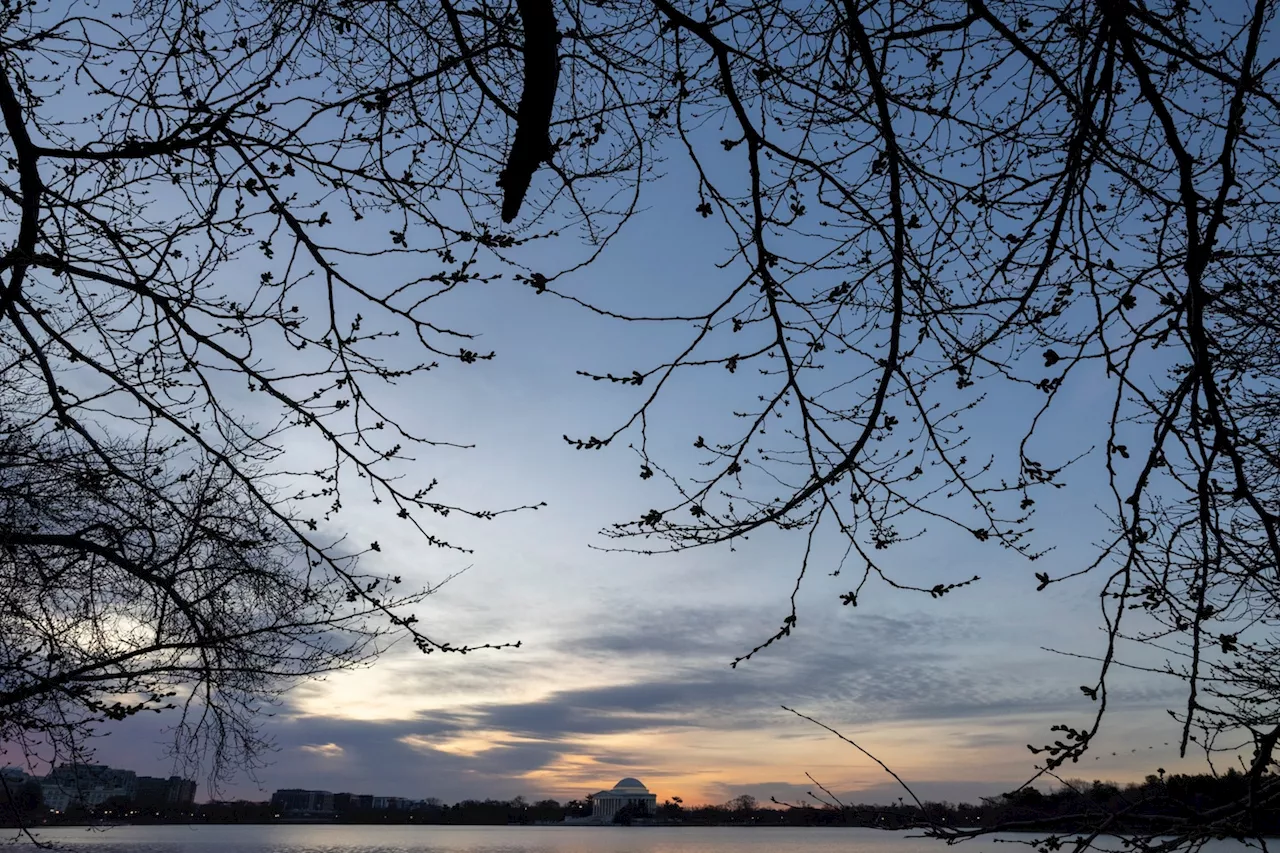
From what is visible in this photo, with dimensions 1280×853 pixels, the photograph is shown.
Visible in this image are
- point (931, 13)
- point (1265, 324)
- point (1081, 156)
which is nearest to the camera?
point (1265, 324)

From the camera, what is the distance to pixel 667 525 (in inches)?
134

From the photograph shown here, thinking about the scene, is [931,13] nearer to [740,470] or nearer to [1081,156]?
[1081,156]

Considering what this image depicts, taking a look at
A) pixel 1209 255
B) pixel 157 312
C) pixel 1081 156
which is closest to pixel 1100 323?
pixel 1209 255

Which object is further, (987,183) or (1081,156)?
(987,183)

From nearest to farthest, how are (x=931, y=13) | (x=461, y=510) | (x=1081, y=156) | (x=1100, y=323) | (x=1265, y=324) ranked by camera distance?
(x=1265, y=324) < (x=1100, y=323) < (x=1081, y=156) < (x=931, y=13) < (x=461, y=510)

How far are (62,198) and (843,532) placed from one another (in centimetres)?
424

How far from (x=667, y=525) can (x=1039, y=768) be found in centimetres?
148

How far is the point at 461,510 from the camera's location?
169 inches

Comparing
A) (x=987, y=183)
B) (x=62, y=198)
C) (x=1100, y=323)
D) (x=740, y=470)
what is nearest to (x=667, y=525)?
(x=740, y=470)

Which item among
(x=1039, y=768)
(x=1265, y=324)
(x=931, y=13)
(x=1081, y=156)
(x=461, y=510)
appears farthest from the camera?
(x=461, y=510)

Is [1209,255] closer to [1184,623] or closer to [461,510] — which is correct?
[1184,623]

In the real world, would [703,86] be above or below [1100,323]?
above

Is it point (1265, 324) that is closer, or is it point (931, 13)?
point (1265, 324)

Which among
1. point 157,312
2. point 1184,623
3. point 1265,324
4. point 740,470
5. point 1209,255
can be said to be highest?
point 157,312
